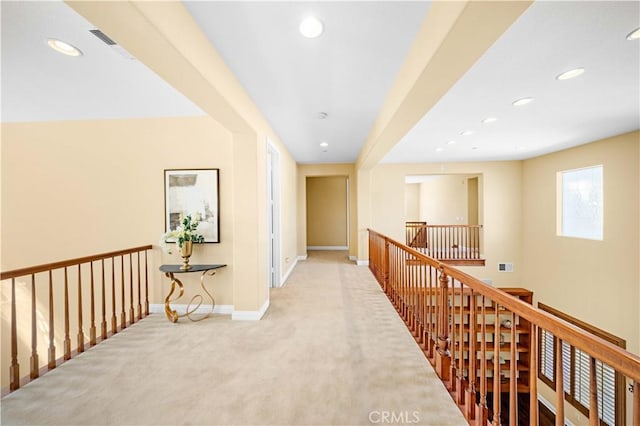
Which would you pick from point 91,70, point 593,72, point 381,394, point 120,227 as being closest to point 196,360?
point 381,394

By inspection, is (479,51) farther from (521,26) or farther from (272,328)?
(272,328)

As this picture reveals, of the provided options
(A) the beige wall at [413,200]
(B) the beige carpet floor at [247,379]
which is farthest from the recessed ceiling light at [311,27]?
(A) the beige wall at [413,200]

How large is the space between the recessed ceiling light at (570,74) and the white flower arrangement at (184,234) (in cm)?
402

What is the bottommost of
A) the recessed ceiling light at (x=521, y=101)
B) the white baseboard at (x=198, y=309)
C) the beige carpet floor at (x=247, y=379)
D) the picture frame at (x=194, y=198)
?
the beige carpet floor at (x=247, y=379)

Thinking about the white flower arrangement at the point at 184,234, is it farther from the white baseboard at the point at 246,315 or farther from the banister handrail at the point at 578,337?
the banister handrail at the point at 578,337

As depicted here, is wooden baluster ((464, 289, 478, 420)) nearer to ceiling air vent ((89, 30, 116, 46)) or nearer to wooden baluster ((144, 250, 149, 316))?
ceiling air vent ((89, 30, 116, 46))

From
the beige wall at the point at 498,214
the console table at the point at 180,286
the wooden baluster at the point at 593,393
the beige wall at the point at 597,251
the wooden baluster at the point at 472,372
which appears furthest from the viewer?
the beige wall at the point at 498,214

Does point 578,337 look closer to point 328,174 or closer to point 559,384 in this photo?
point 559,384

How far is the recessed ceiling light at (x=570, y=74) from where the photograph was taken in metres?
2.30

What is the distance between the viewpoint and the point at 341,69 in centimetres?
238

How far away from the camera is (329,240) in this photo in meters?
9.52

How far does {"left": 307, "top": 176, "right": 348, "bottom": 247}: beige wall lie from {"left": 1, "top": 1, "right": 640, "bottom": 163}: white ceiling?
5.36m

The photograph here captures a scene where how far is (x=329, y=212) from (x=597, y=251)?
664cm

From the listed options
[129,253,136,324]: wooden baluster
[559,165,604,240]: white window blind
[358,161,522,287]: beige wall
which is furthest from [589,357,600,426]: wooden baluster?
[358,161,522,287]: beige wall
